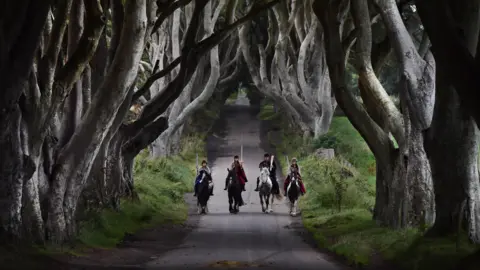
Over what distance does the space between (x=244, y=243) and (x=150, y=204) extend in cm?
738

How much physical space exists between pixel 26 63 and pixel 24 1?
3.31 ft

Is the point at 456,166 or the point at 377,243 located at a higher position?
the point at 456,166

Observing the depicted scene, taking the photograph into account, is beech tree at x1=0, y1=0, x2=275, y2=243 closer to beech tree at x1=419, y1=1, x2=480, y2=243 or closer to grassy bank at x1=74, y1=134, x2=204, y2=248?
grassy bank at x1=74, y1=134, x2=204, y2=248

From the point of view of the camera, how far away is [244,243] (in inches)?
775

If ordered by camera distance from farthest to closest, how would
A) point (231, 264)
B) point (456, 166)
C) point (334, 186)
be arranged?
1. point (334, 186)
2. point (231, 264)
3. point (456, 166)

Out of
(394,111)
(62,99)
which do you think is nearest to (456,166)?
(394,111)

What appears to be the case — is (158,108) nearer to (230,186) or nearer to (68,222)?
Answer: (230,186)

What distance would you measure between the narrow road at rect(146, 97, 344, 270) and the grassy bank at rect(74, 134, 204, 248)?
1.32 meters

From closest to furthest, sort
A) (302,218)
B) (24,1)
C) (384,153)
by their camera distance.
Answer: (24,1) → (384,153) → (302,218)

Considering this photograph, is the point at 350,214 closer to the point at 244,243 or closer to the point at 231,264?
the point at 244,243

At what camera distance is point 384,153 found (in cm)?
1881

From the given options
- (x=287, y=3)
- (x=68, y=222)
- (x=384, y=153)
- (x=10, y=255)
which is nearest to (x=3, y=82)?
(x=10, y=255)

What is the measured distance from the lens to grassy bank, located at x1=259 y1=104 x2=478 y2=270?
524 inches

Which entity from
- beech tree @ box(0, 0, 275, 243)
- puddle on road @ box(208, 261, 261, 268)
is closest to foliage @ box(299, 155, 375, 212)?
beech tree @ box(0, 0, 275, 243)
